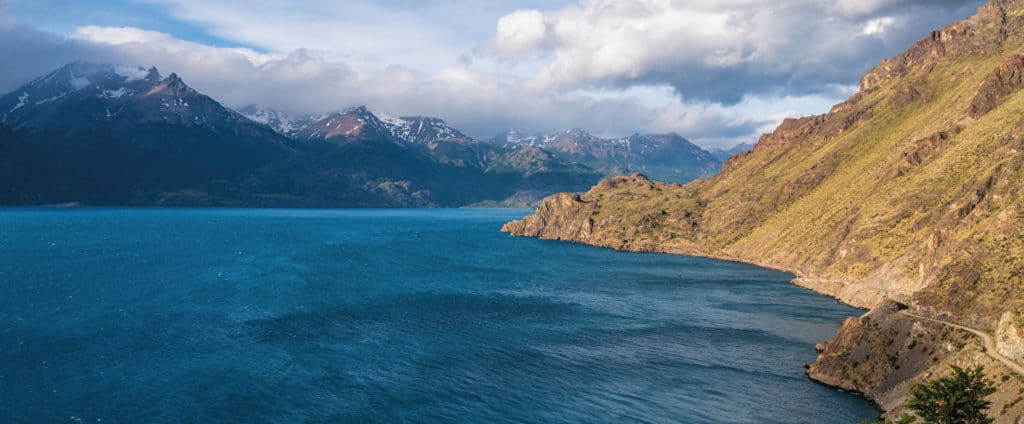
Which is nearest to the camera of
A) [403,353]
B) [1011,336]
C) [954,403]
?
[954,403]

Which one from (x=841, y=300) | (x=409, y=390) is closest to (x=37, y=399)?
(x=409, y=390)

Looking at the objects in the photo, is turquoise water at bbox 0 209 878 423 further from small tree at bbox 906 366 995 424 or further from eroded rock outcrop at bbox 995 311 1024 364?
small tree at bbox 906 366 995 424

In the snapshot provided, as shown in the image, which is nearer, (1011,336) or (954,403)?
(954,403)

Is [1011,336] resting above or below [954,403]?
above

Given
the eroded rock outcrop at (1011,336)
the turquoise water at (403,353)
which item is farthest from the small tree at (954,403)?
the turquoise water at (403,353)

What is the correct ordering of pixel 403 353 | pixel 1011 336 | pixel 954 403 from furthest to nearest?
pixel 403 353
pixel 1011 336
pixel 954 403

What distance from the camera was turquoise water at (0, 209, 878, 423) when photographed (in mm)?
82875

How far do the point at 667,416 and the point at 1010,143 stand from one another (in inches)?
5009

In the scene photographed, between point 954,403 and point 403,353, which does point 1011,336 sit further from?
point 403,353

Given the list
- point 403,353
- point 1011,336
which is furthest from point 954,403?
point 403,353

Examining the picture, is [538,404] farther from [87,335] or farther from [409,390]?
[87,335]

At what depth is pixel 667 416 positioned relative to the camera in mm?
81750

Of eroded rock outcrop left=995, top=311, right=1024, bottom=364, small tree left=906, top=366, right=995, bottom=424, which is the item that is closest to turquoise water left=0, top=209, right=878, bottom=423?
eroded rock outcrop left=995, top=311, right=1024, bottom=364

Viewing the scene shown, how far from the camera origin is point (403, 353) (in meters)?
108
